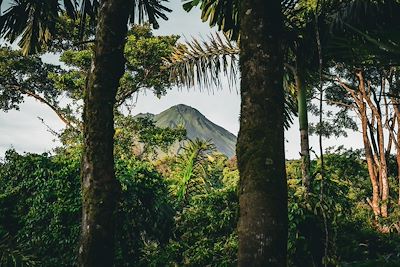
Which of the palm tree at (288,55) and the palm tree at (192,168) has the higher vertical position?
the palm tree at (288,55)

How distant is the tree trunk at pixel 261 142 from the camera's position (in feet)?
8.52

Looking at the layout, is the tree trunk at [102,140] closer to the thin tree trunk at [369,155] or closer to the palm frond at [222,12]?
the palm frond at [222,12]

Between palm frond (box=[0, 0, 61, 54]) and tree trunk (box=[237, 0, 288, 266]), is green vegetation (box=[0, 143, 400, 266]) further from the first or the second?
tree trunk (box=[237, 0, 288, 266])

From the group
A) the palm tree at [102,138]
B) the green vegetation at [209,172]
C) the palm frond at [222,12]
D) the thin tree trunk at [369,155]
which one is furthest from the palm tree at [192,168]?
the thin tree trunk at [369,155]

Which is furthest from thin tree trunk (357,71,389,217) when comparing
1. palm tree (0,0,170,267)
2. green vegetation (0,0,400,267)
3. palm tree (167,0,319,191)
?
palm tree (0,0,170,267)

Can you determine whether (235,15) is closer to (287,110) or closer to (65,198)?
(287,110)

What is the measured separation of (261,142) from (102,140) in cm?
236

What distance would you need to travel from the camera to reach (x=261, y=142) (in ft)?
9.00

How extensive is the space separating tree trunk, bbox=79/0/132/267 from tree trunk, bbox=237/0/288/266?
2.16 meters

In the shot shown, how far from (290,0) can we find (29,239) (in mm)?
6043

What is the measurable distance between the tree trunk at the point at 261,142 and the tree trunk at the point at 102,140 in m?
2.16

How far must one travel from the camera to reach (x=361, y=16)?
17.6 feet

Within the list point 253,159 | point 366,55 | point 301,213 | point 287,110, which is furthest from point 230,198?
point 366,55

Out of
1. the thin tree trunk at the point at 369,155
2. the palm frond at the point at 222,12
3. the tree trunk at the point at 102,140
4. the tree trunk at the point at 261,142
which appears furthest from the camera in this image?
the thin tree trunk at the point at 369,155
